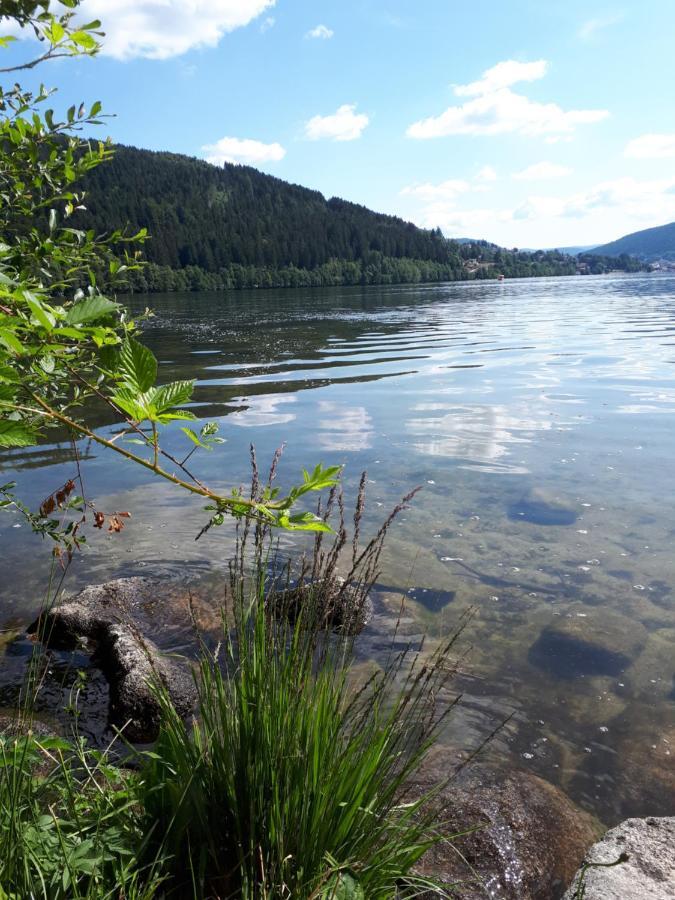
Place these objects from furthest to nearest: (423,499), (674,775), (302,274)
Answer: (302,274) → (423,499) → (674,775)

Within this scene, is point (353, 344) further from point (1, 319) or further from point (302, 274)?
point (302, 274)

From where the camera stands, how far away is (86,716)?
Result: 501cm

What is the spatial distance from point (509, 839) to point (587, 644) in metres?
2.89

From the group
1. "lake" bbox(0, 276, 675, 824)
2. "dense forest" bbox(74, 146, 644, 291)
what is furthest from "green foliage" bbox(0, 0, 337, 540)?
"dense forest" bbox(74, 146, 644, 291)

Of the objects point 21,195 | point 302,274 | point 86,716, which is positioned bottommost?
point 86,716

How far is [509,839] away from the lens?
3832 mm

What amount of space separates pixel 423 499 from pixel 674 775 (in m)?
5.89

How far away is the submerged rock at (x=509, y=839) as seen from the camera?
3562 mm

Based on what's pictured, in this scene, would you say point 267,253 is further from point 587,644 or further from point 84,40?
point 84,40

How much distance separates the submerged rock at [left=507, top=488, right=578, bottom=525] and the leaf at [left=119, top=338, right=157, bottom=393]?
27.5ft

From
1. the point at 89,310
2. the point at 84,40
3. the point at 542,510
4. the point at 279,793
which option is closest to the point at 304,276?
the point at 542,510

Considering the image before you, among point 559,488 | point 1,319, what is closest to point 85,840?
point 1,319

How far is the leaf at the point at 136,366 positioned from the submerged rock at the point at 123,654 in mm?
3099

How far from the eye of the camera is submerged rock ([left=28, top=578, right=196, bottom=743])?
491cm
